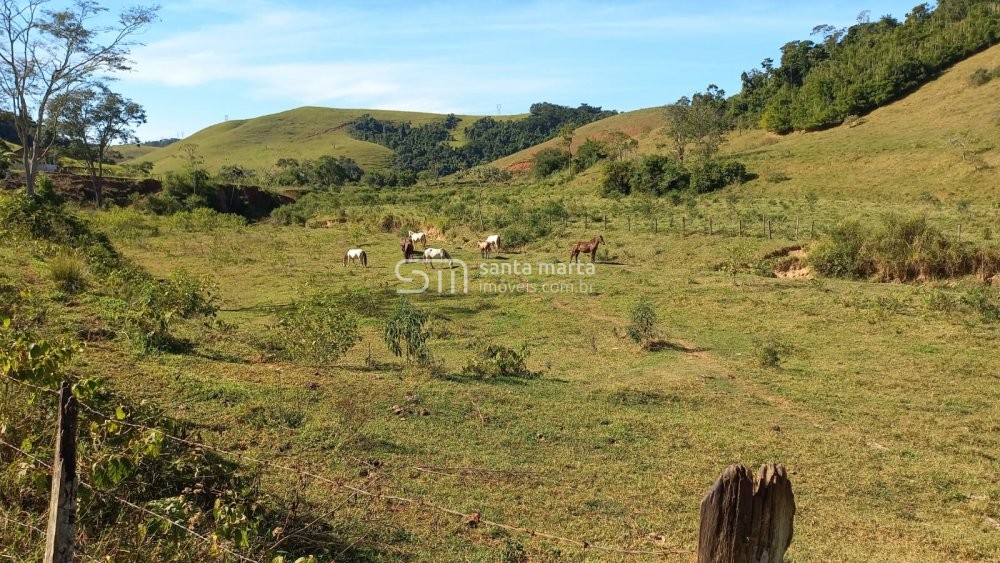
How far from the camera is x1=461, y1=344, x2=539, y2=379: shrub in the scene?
956cm

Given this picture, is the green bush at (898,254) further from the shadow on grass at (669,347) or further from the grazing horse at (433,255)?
the grazing horse at (433,255)

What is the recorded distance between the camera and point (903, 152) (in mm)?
37344

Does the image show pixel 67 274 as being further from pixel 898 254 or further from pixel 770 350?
pixel 898 254

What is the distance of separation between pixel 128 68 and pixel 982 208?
3592 cm

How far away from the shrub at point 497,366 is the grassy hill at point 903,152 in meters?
29.5

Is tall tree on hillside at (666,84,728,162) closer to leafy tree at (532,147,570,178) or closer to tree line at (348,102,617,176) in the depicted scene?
leafy tree at (532,147,570,178)

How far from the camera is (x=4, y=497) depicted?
3.47m

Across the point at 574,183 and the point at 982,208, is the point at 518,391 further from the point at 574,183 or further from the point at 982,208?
the point at 574,183

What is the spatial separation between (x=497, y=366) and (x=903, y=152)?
128ft

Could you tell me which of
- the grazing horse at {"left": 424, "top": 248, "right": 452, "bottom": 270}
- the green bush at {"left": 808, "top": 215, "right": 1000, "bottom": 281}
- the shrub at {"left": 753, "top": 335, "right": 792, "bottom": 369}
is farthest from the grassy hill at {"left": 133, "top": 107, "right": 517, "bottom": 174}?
the shrub at {"left": 753, "top": 335, "right": 792, "bottom": 369}

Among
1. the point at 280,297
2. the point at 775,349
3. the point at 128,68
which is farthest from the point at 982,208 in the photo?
the point at 128,68

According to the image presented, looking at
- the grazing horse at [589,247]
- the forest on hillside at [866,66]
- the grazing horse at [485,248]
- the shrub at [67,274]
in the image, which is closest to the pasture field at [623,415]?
the shrub at [67,274]

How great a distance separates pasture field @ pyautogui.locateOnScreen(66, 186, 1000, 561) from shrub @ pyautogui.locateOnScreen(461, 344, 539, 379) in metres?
0.33

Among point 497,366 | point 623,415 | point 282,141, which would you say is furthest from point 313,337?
point 282,141
